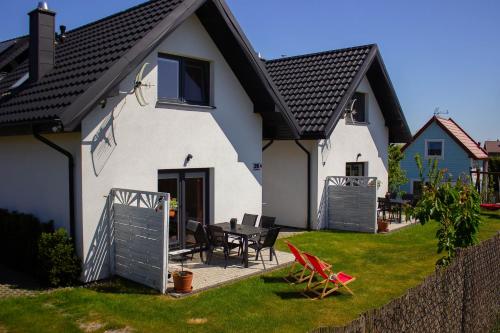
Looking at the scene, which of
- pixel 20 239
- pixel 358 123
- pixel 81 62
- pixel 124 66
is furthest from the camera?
pixel 358 123

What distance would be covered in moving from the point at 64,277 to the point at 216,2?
24.4 feet

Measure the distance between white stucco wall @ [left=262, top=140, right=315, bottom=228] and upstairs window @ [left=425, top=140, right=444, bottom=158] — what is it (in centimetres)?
1929

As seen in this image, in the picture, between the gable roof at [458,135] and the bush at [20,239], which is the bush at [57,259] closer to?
the bush at [20,239]

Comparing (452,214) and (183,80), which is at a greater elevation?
(183,80)

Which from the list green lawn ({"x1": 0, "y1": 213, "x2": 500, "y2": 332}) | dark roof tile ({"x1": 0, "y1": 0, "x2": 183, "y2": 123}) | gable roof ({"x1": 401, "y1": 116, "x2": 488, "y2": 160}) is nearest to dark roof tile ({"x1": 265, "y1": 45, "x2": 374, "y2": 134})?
green lawn ({"x1": 0, "y1": 213, "x2": 500, "y2": 332})

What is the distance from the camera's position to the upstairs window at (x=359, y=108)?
60.8 feet

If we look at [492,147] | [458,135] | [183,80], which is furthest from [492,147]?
[183,80]

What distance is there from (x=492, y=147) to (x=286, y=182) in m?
51.5

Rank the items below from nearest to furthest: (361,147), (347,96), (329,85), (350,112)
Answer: (347,96), (329,85), (350,112), (361,147)

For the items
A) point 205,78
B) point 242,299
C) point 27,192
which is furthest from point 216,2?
point 242,299

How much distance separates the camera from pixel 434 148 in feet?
106

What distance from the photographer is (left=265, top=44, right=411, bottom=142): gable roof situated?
15.7 metres

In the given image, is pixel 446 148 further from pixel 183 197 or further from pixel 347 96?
pixel 183 197

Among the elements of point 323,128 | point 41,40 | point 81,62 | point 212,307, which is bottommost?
point 212,307
